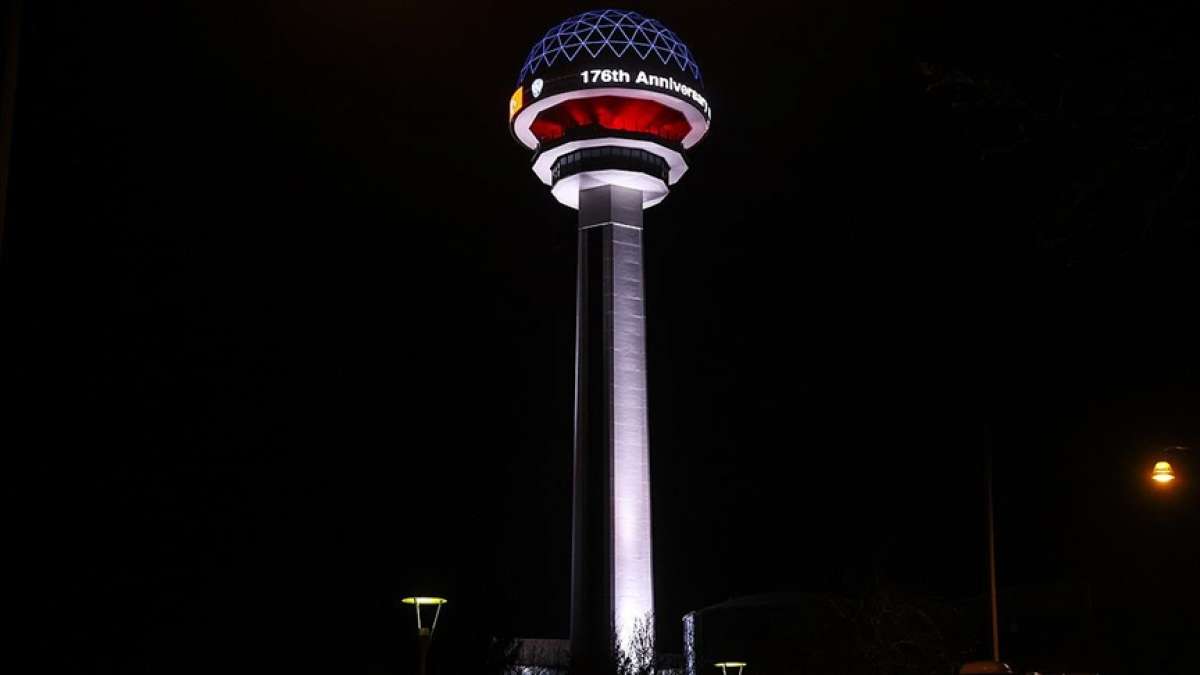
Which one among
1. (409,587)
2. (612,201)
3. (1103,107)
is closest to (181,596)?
(409,587)

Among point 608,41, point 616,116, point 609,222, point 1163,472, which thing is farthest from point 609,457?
point 1163,472

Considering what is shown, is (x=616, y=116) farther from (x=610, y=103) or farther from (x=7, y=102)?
(x=7, y=102)

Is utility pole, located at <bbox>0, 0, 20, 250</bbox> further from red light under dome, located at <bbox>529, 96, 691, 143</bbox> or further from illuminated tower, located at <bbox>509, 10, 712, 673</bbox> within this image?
red light under dome, located at <bbox>529, 96, 691, 143</bbox>

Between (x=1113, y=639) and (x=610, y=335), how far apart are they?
26385 millimetres

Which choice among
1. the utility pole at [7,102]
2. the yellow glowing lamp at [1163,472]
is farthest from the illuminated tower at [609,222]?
the utility pole at [7,102]

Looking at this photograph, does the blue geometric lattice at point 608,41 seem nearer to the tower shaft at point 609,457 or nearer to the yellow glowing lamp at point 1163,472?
the tower shaft at point 609,457

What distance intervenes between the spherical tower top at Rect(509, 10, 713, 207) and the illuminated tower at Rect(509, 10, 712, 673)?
0.07 m

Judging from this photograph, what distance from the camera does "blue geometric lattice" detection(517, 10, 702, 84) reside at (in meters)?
68.6

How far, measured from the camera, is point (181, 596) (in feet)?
161

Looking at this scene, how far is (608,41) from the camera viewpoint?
68.5 meters

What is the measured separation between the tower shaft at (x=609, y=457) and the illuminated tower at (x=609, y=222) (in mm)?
49

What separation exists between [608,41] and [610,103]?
365cm

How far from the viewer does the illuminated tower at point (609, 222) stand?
65625 mm

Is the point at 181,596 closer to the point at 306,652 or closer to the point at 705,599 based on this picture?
the point at 306,652
